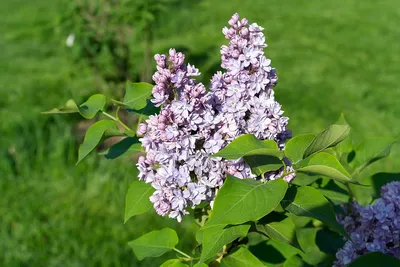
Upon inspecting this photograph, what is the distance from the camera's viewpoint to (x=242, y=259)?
1.40 metres

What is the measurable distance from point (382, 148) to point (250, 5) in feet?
29.0

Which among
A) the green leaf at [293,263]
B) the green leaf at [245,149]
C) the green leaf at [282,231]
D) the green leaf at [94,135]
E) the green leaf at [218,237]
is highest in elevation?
the green leaf at [245,149]

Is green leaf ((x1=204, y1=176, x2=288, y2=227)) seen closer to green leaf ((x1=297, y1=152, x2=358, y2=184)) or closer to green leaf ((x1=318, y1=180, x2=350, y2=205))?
green leaf ((x1=297, y1=152, x2=358, y2=184))

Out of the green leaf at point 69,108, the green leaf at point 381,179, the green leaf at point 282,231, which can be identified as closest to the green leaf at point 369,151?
the green leaf at point 381,179

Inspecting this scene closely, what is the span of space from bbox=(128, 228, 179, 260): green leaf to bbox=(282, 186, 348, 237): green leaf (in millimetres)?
438

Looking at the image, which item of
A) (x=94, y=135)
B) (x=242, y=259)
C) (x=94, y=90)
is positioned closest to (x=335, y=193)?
(x=242, y=259)

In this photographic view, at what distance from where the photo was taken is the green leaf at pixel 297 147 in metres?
1.21

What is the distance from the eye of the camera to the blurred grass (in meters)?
3.82

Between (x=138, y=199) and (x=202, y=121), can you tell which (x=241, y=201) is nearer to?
(x=202, y=121)

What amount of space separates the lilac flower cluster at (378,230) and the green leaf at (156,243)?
472 mm

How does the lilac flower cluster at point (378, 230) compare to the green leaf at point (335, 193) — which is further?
the green leaf at point (335, 193)

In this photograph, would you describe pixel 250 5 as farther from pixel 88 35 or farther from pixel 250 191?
pixel 250 191

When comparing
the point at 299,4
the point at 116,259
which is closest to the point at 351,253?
the point at 116,259

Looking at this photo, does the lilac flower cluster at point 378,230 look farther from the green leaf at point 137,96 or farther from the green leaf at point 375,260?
the green leaf at point 137,96
